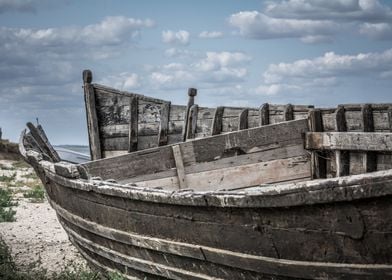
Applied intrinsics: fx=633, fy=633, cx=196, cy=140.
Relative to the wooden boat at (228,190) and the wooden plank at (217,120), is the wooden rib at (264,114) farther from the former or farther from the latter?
the wooden plank at (217,120)

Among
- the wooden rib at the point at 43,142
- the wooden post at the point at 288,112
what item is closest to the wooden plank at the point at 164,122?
the wooden rib at the point at 43,142

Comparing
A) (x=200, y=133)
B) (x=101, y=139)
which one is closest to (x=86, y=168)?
(x=200, y=133)

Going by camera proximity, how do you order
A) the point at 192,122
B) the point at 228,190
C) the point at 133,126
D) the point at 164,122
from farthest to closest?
the point at 133,126, the point at 164,122, the point at 192,122, the point at 228,190

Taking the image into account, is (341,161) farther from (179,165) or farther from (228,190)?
(179,165)

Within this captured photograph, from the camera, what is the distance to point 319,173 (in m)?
8.62

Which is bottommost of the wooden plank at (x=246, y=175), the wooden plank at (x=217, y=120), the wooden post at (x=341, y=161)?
the wooden plank at (x=246, y=175)

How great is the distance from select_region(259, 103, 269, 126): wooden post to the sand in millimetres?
3679

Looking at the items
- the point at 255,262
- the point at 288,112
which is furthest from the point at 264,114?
the point at 255,262

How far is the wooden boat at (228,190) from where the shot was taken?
4.87 metres

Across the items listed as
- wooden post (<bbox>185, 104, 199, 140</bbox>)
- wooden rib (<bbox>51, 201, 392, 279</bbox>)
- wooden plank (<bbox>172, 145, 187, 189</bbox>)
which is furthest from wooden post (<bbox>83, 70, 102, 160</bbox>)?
wooden rib (<bbox>51, 201, 392, 279</bbox>)

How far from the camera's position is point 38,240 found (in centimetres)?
1185

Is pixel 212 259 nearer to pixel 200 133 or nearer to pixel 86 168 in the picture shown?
pixel 86 168

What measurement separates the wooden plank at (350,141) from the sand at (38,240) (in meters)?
4.26

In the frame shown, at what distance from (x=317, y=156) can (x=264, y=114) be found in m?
1.13
